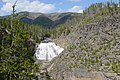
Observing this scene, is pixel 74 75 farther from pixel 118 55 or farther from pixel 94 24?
pixel 94 24

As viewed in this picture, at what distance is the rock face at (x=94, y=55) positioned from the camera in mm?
61219

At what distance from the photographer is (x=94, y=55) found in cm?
6788

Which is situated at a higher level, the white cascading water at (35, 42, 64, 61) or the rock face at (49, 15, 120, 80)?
the rock face at (49, 15, 120, 80)

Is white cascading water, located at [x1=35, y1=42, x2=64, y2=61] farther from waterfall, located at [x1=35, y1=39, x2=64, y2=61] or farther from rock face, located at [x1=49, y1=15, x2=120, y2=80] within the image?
rock face, located at [x1=49, y1=15, x2=120, y2=80]

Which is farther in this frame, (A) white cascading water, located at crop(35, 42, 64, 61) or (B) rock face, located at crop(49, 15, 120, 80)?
(A) white cascading water, located at crop(35, 42, 64, 61)

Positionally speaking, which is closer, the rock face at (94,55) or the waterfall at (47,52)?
the rock face at (94,55)

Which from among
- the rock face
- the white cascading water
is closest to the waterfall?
the white cascading water

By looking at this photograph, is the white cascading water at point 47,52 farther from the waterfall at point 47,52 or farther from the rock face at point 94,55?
the rock face at point 94,55

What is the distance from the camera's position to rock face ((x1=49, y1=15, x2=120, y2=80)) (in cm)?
6122

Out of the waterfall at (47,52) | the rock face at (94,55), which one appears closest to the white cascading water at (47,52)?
the waterfall at (47,52)

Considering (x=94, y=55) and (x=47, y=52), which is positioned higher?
(x=94, y=55)

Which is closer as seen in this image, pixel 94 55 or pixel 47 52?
pixel 94 55

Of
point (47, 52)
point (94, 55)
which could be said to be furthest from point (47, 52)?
point (94, 55)

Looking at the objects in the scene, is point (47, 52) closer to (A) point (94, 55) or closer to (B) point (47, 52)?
(B) point (47, 52)
